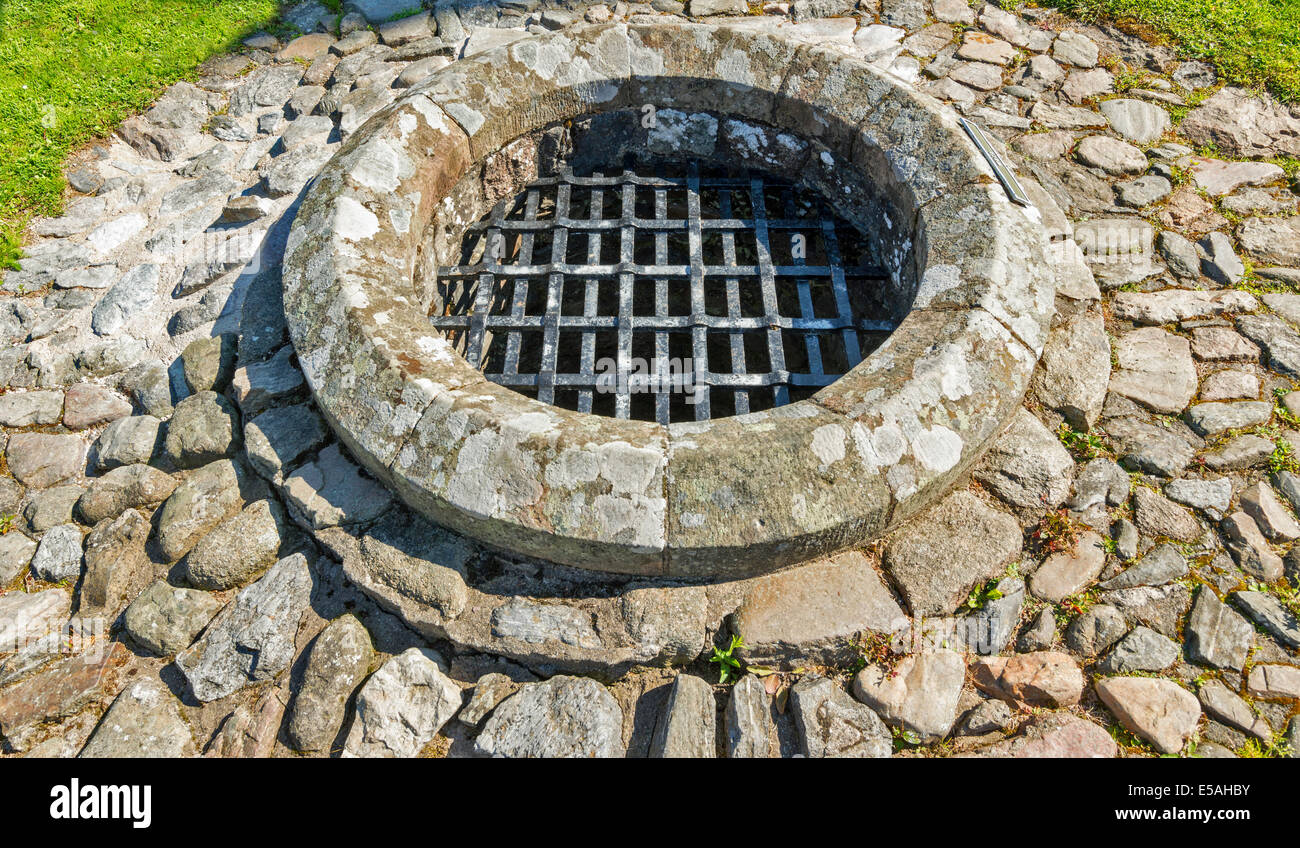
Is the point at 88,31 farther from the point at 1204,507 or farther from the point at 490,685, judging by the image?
the point at 1204,507

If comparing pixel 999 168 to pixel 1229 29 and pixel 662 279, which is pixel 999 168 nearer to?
pixel 662 279

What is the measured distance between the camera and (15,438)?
3.19 metres

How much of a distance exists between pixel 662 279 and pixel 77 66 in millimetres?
4371

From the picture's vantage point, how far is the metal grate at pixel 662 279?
132 inches

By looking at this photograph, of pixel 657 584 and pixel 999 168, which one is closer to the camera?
pixel 657 584

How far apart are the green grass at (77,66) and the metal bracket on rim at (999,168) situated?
4.92 m

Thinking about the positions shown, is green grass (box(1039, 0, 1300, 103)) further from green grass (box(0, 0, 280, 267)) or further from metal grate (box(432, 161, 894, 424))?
green grass (box(0, 0, 280, 267))

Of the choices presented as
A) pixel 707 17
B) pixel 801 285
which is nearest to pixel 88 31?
pixel 707 17

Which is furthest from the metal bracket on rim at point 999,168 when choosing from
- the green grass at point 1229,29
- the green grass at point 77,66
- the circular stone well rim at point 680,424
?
the green grass at point 77,66

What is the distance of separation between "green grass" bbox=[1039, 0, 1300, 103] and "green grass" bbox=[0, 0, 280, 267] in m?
5.94

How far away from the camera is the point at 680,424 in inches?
102

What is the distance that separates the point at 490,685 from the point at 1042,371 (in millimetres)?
2502

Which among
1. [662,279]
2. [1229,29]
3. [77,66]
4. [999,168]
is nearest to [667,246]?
[662,279]

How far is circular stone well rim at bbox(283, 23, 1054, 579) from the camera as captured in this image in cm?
242
